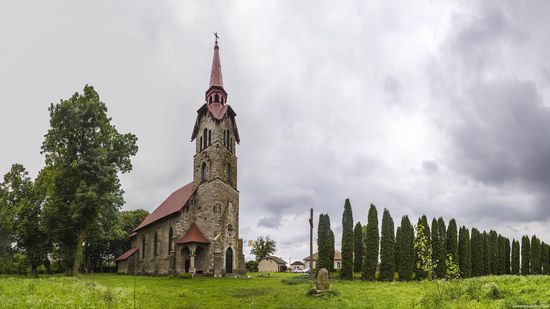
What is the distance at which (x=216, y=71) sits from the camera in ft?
154

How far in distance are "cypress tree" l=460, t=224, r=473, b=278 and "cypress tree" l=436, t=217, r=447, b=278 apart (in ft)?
10.6

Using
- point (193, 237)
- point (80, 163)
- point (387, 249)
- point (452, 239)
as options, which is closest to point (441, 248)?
point (452, 239)

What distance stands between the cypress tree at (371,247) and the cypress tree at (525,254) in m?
29.3

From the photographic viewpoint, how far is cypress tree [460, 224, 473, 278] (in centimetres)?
4306

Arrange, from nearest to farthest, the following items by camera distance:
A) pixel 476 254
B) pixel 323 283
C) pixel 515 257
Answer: pixel 323 283
pixel 476 254
pixel 515 257

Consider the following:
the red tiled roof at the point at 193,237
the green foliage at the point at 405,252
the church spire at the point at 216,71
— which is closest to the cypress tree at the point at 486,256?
the green foliage at the point at 405,252

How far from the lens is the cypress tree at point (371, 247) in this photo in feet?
123

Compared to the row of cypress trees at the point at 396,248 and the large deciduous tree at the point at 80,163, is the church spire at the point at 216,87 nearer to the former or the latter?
the large deciduous tree at the point at 80,163

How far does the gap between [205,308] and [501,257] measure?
167 feet

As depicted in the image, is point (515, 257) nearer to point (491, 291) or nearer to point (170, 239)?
point (491, 291)

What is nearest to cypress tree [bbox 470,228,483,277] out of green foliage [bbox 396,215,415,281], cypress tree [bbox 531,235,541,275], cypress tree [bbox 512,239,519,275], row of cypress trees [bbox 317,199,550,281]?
row of cypress trees [bbox 317,199,550,281]

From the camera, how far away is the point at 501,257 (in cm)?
5122

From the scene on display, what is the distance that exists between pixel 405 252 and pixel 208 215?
20.9 metres

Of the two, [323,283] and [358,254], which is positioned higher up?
[323,283]
